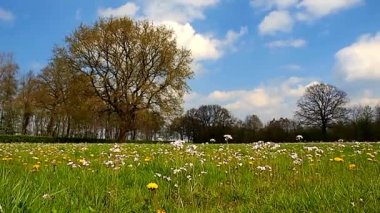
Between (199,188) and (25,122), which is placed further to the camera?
(25,122)

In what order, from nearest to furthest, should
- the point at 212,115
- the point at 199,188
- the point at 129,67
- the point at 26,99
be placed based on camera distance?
the point at 199,188 → the point at 129,67 → the point at 26,99 → the point at 212,115

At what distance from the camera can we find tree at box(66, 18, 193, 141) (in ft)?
162

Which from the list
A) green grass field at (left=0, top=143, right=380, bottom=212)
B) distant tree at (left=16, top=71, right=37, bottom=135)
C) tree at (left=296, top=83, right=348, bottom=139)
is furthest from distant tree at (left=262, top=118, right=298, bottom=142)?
green grass field at (left=0, top=143, right=380, bottom=212)

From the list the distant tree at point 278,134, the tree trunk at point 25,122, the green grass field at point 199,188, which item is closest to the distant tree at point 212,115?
the distant tree at point 278,134

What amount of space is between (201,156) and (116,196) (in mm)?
4336

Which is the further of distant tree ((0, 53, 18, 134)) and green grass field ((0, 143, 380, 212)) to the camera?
distant tree ((0, 53, 18, 134))

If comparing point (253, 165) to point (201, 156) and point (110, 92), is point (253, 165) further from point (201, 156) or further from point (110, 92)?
point (110, 92)

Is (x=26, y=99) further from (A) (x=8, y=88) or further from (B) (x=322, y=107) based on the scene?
(B) (x=322, y=107)

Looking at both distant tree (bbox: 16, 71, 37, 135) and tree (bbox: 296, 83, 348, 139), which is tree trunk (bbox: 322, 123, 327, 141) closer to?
tree (bbox: 296, 83, 348, 139)

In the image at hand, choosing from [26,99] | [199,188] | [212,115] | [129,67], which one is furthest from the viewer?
[212,115]

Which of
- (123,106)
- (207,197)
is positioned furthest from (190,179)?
(123,106)

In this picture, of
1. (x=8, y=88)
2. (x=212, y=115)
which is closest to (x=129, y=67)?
(x=8, y=88)

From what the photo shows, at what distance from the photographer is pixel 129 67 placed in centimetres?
5034

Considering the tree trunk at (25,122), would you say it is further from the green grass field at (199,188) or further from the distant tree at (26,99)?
the green grass field at (199,188)
